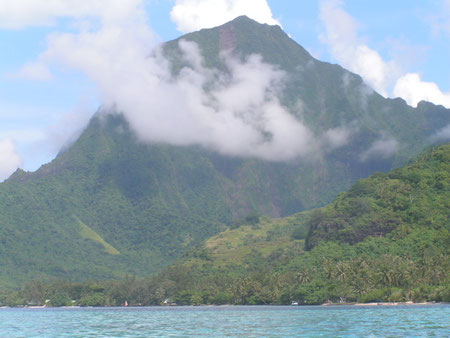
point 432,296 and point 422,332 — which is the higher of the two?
point 432,296

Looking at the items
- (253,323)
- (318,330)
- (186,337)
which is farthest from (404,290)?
(186,337)

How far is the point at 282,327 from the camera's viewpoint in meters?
97.6

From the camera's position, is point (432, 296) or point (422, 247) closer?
point (432, 296)

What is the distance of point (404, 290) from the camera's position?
163250 mm

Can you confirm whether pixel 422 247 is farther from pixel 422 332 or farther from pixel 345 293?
pixel 422 332

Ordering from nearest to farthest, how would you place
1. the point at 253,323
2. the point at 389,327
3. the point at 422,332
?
the point at 422,332
the point at 389,327
the point at 253,323

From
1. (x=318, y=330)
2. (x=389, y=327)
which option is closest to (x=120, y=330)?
(x=318, y=330)

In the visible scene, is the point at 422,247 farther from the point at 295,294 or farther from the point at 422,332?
the point at 422,332

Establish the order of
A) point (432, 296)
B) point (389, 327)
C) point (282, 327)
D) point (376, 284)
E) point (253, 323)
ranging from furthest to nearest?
1. point (376, 284)
2. point (432, 296)
3. point (253, 323)
4. point (282, 327)
5. point (389, 327)

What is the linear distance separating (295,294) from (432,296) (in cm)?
4673

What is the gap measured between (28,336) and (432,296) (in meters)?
97.5

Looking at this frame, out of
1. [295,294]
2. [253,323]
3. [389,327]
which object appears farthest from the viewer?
[295,294]

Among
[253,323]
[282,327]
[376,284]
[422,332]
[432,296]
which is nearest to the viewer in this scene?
[422,332]

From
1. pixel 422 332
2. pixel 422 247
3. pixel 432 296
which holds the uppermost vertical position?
pixel 422 247
